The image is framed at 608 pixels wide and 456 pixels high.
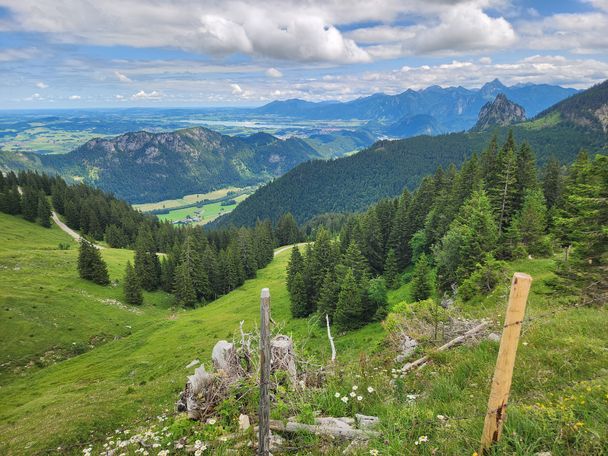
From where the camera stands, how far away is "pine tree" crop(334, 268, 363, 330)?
47844 mm

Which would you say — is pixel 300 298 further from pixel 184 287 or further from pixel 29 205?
pixel 29 205

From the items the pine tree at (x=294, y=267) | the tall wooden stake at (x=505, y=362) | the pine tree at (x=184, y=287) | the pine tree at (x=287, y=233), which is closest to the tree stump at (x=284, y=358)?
the tall wooden stake at (x=505, y=362)

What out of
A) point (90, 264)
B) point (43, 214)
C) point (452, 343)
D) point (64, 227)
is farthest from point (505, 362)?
point (64, 227)

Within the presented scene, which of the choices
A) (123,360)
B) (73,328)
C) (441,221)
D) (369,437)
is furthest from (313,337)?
(369,437)

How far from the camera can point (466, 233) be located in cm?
3962

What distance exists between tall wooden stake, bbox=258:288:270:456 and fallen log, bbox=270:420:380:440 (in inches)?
39.0


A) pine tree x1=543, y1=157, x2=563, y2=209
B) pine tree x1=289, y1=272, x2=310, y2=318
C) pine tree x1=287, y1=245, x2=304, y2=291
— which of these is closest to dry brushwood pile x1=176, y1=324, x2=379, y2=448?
pine tree x1=289, y1=272, x2=310, y2=318

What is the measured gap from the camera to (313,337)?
4838 cm

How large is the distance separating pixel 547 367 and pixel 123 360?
49.0 m

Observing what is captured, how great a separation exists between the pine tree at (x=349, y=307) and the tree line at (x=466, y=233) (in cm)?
14

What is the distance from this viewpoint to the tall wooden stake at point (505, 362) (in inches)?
189

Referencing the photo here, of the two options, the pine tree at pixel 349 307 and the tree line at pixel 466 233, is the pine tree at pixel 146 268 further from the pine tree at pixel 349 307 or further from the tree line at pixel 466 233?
the pine tree at pixel 349 307

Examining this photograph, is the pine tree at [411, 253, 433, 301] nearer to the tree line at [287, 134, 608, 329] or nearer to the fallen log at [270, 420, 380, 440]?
the tree line at [287, 134, 608, 329]

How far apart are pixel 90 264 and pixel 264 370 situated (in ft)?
276
